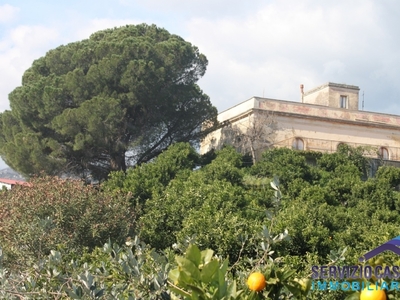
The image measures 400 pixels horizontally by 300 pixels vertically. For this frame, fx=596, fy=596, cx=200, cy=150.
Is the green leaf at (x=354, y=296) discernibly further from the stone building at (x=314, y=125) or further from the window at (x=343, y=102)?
the window at (x=343, y=102)

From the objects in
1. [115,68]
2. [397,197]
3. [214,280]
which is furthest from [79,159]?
[214,280]

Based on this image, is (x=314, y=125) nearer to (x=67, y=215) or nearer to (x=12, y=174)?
(x=12, y=174)

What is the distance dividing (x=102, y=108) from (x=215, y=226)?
15.0 m

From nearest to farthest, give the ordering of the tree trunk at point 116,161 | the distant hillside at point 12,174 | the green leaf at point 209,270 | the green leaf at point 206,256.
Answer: the green leaf at point 209,270 → the green leaf at point 206,256 → the tree trunk at point 116,161 → the distant hillside at point 12,174

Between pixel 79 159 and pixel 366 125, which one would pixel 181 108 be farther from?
pixel 366 125

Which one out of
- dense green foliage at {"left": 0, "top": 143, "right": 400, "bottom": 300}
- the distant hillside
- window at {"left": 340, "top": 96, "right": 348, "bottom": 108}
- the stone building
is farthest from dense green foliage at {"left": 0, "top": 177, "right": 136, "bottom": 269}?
window at {"left": 340, "top": 96, "right": 348, "bottom": 108}

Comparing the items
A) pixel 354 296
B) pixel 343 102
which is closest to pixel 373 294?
pixel 354 296

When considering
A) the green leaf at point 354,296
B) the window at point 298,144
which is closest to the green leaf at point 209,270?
the green leaf at point 354,296

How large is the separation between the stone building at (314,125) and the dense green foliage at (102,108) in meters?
2.47

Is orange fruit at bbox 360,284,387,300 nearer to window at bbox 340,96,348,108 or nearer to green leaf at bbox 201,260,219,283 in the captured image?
green leaf at bbox 201,260,219,283

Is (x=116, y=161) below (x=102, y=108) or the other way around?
below

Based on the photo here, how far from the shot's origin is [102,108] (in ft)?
88.4

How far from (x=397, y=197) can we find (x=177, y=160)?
899cm

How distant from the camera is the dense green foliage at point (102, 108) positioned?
2714 cm
